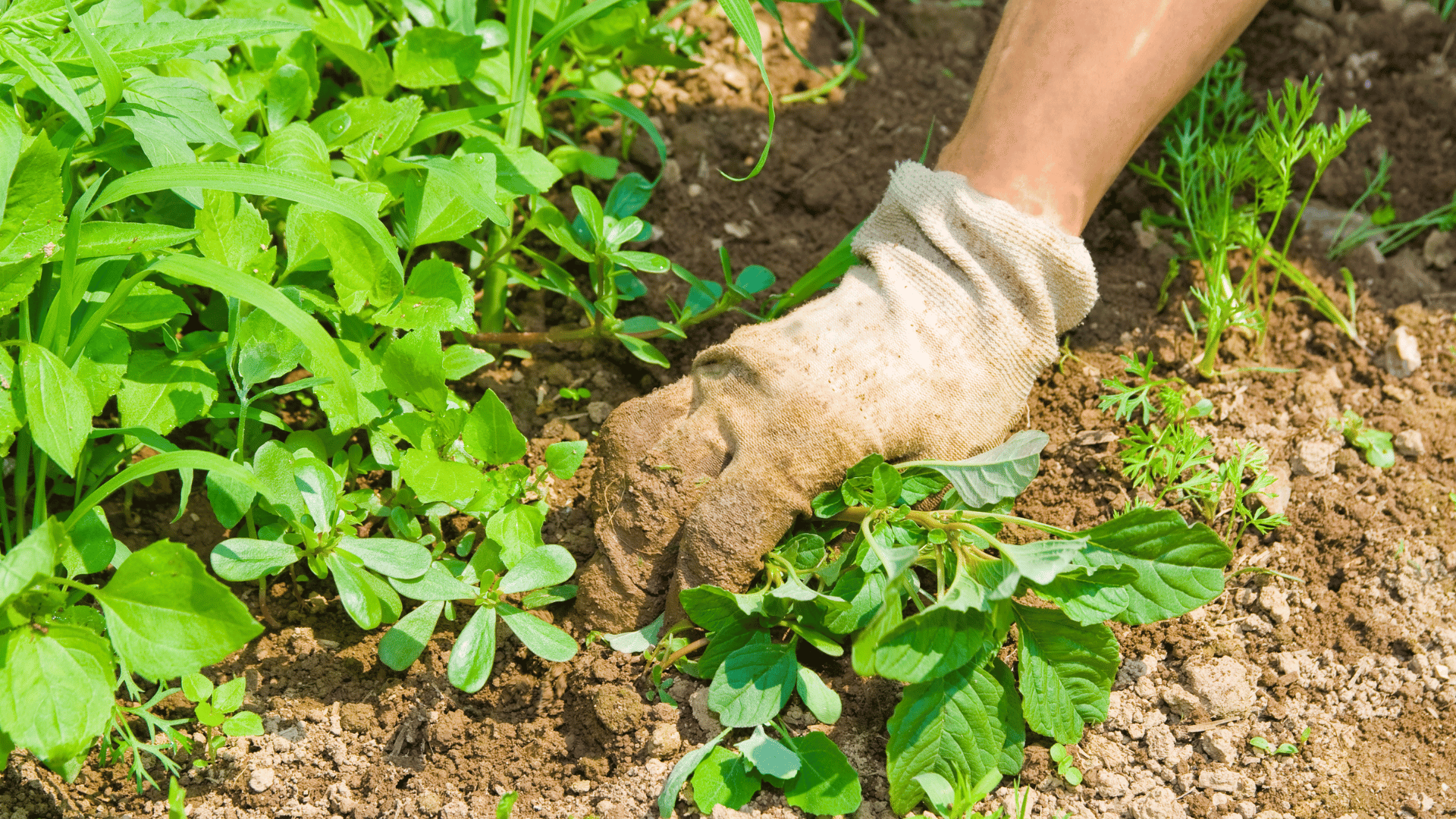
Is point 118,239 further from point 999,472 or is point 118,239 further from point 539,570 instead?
point 999,472

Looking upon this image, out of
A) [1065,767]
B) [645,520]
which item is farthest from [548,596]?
[1065,767]

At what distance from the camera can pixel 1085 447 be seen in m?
1.96

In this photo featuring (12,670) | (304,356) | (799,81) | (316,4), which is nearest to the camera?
(12,670)

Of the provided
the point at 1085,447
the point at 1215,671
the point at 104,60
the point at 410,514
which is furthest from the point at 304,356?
the point at 1215,671

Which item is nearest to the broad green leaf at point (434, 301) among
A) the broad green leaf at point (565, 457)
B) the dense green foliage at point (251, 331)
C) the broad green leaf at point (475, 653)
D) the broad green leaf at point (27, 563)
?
the dense green foliage at point (251, 331)

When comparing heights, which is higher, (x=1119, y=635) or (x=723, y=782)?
(x=1119, y=635)

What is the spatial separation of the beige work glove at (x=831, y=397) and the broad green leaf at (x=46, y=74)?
0.93 m

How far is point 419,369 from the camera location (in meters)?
1.64

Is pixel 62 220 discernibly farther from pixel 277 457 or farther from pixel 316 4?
pixel 316 4

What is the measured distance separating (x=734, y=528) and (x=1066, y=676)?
0.58 metres

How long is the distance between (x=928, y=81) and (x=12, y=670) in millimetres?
2381

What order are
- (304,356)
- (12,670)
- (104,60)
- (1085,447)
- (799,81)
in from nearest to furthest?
(12,670), (104,60), (304,356), (1085,447), (799,81)

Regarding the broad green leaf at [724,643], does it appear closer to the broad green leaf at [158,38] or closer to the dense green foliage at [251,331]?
the dense green foliage at [251,331]

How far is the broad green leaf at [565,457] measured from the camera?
1713 mm
